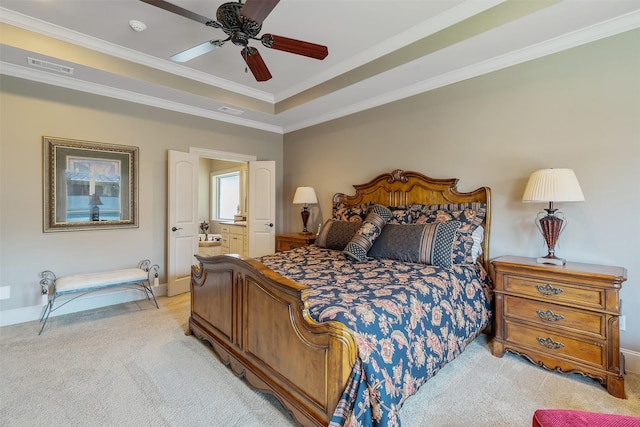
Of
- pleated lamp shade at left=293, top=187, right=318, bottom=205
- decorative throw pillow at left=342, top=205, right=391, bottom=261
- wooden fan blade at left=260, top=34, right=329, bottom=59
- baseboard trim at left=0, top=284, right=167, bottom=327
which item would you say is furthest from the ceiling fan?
baseboard trim at left=0, top=284, right=167, bottom=327

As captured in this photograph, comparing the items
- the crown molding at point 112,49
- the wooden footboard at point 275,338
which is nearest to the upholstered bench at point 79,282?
the wooden footboard at point 275,338

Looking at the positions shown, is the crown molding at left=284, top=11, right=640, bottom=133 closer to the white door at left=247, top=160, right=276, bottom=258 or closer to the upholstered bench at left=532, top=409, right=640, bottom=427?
the white door at left=247, top=160, right=276, bottom=258

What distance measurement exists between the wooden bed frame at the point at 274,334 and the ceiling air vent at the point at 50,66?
251 cm

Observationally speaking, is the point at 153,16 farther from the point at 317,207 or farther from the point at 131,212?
the point at 317,207

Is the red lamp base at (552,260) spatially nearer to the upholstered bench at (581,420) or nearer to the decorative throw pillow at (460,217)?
the decorative throw pillow at (460,217)

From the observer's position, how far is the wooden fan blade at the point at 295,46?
220 centimetres

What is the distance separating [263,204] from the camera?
5000mm

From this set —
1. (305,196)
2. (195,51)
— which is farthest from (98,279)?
(305,196)

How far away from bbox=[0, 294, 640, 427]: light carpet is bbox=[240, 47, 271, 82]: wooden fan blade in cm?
251

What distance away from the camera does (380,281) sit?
2127 millimetres

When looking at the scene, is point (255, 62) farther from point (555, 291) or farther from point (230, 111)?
point (555, 291)

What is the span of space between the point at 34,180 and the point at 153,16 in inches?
88.8

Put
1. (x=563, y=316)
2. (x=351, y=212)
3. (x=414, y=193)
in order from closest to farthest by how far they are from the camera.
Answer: (x=563, y=316)
(x=414, y=193)
(x=351, y=212)

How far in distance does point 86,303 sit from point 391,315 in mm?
3818
